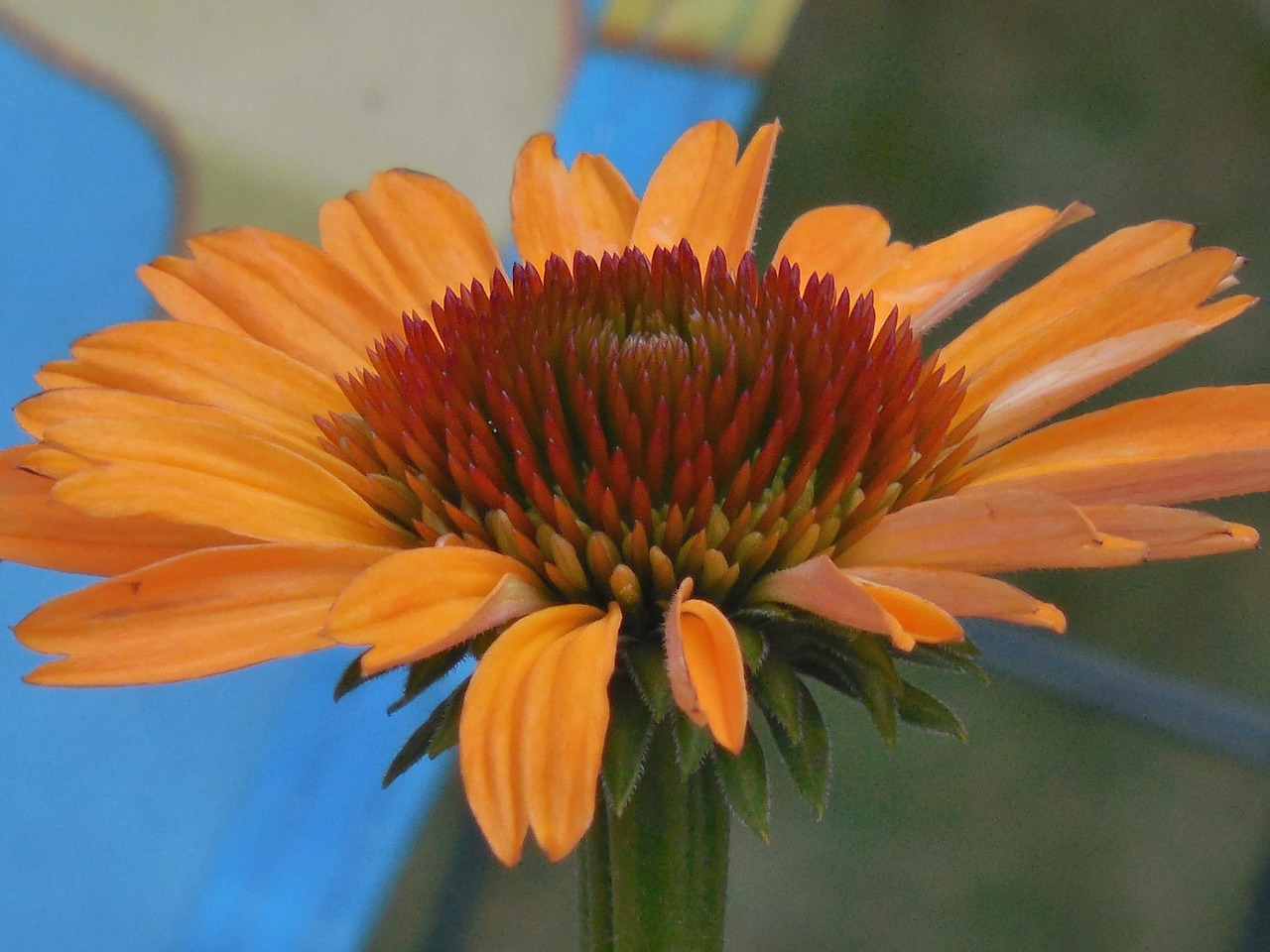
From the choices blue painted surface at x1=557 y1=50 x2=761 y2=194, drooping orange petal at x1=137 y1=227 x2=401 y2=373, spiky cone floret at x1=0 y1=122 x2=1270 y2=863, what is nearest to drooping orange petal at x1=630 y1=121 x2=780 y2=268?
spiky cone floret at x1=0 y1=122 x2=1270 y2=863

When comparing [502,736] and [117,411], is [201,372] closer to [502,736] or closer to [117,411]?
[117,411]

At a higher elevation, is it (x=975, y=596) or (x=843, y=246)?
(x=843, y=246)

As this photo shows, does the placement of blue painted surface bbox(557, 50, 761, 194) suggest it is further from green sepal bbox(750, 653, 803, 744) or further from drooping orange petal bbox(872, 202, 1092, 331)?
green sepal bbox(750, 653, 803, 744)

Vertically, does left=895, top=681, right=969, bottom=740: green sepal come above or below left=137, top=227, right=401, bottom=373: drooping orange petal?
below

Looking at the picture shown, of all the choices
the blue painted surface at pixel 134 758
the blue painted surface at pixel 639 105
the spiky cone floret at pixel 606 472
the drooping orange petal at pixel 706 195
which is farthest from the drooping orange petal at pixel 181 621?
the blue painted surface at pixel 639 105

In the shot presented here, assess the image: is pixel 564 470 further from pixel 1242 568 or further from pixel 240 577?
A: pixel 1242 568

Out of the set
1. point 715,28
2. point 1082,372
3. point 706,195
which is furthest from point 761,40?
point 1082,372
